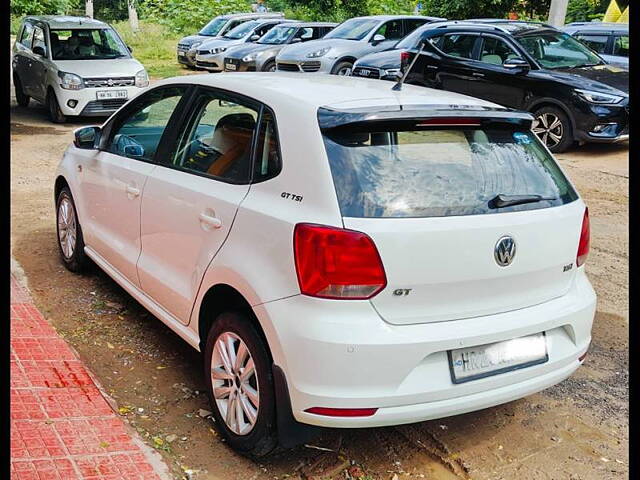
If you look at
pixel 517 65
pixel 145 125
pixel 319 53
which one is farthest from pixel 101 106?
pixel 145 125

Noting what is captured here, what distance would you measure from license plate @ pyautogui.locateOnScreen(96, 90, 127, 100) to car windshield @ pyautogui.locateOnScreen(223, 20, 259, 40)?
1076 cm

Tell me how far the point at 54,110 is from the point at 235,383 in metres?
10.8

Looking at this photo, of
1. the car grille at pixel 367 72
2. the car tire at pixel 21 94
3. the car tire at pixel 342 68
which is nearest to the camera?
the car grille at pixel 367 72

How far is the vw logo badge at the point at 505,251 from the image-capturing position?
309 cm

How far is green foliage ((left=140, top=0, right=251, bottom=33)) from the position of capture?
29750 mm

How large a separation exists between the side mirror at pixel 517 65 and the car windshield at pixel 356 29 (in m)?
6.27

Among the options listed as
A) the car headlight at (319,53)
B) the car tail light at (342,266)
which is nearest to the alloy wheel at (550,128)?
the car headlight at (319,53)

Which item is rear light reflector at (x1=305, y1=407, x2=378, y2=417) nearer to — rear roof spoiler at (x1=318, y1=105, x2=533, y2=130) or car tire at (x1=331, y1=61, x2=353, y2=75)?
rear roof spoiler at (x1=318, y1=105, x2=533, y2=130)

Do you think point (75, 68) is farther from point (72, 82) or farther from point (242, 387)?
point (242, 387)

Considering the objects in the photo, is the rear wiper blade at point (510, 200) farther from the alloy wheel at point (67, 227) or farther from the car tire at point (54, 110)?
the car tire at point (54, 110)

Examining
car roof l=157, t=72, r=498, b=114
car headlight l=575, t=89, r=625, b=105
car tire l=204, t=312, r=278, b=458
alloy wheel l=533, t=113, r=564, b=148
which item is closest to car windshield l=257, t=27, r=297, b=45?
alloy wheel l=533, t=113, r=564, b=148

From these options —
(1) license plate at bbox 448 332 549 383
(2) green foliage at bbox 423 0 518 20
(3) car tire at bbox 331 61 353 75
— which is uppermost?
(2) green foliage at bbox 423 0 518 20

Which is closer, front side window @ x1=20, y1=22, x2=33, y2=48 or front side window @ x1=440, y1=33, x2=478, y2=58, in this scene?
front side window @ x1=440, y1=33, x2=478, y2=58

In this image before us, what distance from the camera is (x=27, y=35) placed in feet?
Result: 45.5
